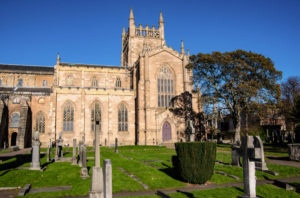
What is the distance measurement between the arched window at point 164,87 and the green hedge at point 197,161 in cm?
3111

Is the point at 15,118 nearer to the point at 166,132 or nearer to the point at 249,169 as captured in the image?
the point at 166,132

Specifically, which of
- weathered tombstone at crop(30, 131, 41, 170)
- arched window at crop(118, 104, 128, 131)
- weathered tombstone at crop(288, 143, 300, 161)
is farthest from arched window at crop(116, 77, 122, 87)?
weathered tombstone at crop(288, 143, 300, 161)

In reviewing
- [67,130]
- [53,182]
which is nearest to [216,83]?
[67,130]

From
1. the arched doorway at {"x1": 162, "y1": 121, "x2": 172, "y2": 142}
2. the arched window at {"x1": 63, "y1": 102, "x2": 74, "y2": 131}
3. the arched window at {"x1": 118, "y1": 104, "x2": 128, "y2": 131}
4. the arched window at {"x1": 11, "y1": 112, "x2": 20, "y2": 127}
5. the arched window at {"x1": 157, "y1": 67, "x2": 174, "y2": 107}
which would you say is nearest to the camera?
the arched window at {"x1": 63, "y1": 102, "x2": 74, "y2": 131}

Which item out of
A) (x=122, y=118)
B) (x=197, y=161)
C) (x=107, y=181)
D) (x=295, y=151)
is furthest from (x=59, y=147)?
(x=295, y=151)

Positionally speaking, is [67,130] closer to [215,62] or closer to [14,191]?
[215,62]

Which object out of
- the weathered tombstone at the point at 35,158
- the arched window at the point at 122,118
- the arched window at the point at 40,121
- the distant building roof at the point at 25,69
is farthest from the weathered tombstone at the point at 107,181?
the distant building roof at the point at 25,69

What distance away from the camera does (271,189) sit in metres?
11.4

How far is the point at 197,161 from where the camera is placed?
12.5 metres

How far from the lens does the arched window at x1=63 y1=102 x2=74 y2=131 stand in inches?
1602

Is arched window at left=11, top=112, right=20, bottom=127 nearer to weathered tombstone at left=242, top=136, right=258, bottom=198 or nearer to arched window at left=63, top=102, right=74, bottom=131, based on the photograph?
arched window at left=63, top=102, right=74, bottom=131

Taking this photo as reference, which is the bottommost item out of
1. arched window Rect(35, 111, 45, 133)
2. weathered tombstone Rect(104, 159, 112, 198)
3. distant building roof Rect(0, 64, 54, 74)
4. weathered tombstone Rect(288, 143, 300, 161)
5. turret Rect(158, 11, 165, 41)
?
weathered tombstone Rect(288, 143, 300, 161)

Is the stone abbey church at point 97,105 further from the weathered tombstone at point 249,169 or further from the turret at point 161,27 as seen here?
the weathered tombstone at point 249,169

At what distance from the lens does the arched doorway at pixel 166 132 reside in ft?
140
